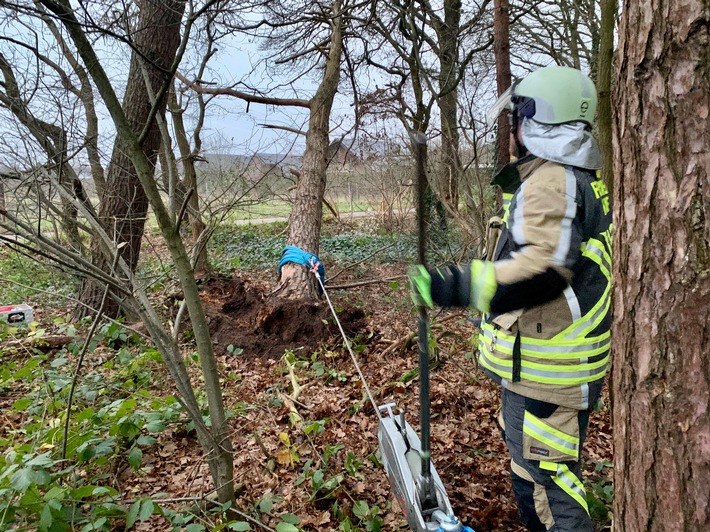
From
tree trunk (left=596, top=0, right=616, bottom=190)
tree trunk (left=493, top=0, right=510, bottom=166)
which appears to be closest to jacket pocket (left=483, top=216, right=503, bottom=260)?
tree trunk (left=596, top=0, right=616, bottom=190)

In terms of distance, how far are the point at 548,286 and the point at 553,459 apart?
75 centimetres

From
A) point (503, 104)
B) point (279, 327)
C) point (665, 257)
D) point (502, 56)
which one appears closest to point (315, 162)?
point (279, 327)

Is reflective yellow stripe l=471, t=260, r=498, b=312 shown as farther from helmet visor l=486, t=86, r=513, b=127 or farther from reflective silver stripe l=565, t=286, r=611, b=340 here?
helmet visor l=486, t=86, r=513, b=127

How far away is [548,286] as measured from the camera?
1568 millimetres

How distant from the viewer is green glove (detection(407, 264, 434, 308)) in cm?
157

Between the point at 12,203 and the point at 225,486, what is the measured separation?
8.24 feet

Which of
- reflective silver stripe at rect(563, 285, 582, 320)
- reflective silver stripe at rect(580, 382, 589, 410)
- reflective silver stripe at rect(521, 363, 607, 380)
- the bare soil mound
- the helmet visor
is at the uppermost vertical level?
the helmet visor

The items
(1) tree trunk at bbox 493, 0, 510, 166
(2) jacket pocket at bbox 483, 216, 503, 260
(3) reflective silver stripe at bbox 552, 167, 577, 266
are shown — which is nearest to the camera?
(3) reflective silver stripe at bbox 552, 167, 577, 266

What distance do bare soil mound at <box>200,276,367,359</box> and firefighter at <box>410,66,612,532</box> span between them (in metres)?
3.17

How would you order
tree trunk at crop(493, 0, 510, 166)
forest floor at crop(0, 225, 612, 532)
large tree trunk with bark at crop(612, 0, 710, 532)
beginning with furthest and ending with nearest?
tree trunk at crop(493, 0, 510, 166) < forest floor at crop(0, 225, 612, 532) < large tree trunk with bark at crop(612, 0, 710, 532)

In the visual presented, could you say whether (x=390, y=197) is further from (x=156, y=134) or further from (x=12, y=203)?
(x=12, y=203)

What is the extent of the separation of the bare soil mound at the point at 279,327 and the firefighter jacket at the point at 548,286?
10.5ft

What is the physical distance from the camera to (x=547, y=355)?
5.65ft

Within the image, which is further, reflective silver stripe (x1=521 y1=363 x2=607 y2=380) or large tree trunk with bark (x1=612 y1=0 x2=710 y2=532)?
reflective silver stripe (x1=521 y1=363 x2=607 y2=380)
